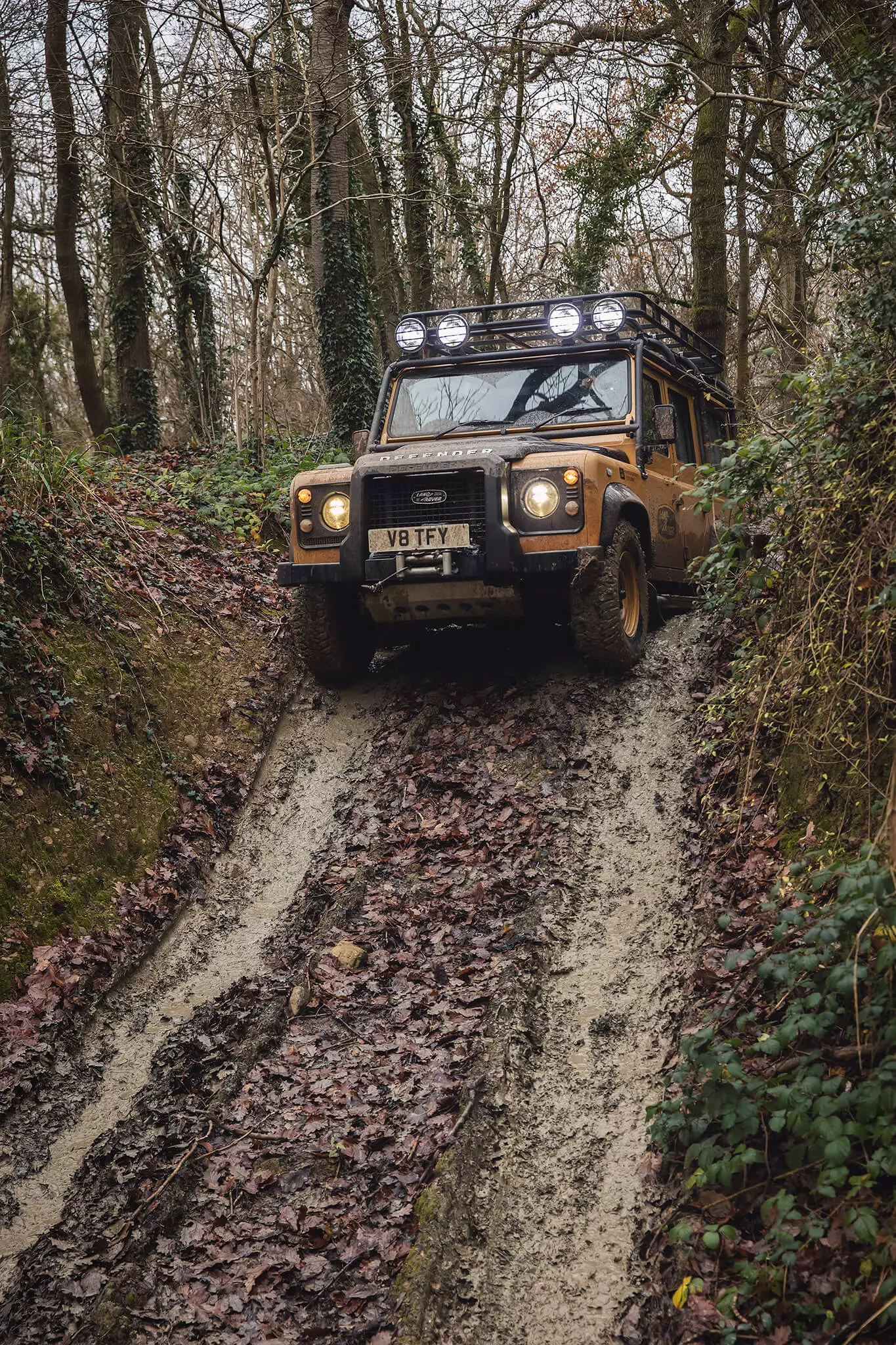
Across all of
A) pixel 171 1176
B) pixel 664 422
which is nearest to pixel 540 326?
pixel 664 422

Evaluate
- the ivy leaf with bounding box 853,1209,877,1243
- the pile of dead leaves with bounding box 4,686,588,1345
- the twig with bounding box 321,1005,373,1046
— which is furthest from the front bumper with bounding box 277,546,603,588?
→ the ivy leaf with bounding box 853,1209,877,1243

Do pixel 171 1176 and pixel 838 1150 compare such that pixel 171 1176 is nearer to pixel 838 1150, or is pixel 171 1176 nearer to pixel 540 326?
pixel 838 1150

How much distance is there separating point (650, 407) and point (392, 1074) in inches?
194

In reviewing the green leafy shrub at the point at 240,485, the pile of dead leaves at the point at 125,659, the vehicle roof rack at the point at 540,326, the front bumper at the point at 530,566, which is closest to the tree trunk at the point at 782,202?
the vehicle roof rack at the point at 540,326

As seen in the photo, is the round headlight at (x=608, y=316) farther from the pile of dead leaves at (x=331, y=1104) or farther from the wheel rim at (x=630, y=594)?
the pile of dead leaves at (x=331, y=1104)

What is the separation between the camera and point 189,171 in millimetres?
13320

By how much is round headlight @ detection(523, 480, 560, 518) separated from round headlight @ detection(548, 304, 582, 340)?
135 centimetres

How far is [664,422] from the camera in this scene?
22.7 ft

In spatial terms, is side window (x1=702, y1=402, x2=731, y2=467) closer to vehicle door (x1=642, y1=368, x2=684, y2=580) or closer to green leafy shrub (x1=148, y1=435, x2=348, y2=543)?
vehicle door (x1=642, y1=368, x2=684, y2=580)

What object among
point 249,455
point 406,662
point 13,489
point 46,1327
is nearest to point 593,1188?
point 46,1327

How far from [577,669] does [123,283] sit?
30.9ft

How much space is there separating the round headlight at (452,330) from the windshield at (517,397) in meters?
0.21

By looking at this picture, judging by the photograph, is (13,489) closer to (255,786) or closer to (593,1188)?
(255,786)

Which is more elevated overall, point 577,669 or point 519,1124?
point 577,669
